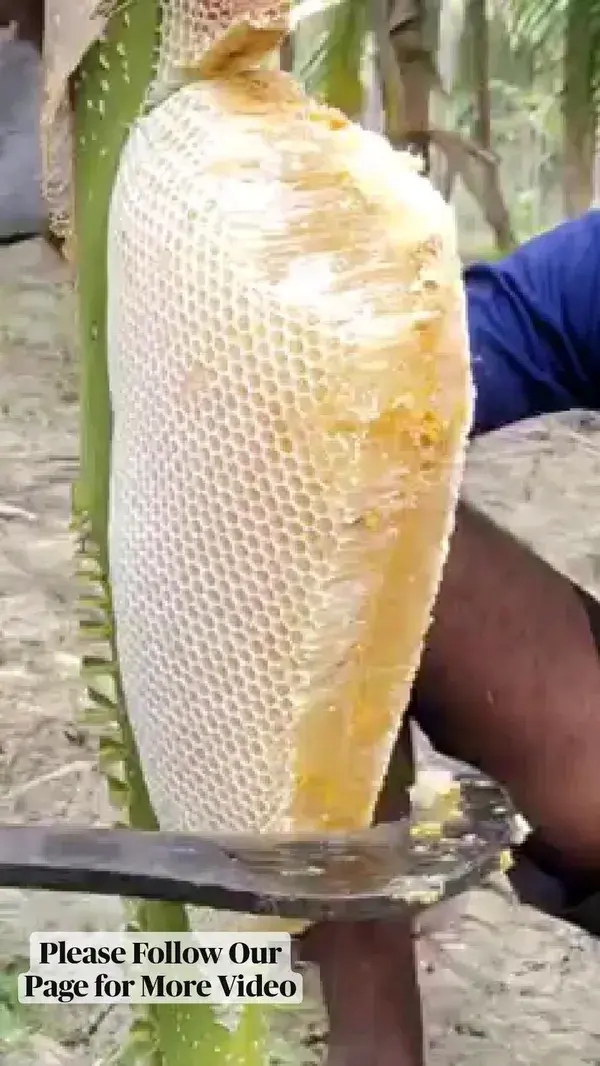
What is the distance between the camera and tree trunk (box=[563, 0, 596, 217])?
4.47 ft

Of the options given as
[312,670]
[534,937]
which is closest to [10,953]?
[534,937]

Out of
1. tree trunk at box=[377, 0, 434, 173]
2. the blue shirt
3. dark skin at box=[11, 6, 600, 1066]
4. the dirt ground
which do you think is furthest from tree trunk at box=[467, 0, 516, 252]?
dark skin at box=[11, 6, 600, 1066]

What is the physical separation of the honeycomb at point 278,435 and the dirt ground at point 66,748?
8 cm

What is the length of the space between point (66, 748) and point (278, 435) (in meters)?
0.74

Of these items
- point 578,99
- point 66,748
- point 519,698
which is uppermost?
point 578,99

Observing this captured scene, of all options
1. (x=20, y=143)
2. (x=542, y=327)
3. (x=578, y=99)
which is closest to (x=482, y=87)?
(x=578, y=99)

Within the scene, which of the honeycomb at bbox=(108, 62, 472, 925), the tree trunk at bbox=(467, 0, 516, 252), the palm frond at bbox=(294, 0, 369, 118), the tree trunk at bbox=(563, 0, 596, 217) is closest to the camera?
the honeycomb at bbox=(108, 62, 472, 925)

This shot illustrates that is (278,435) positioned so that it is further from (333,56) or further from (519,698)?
(333,56)

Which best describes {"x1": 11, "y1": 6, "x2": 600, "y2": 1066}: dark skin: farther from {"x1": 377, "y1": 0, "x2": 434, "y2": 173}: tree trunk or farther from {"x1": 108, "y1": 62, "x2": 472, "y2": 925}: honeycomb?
{"x1": 377, "y1": 0, "x2": 434, "y2": 173}: tree trunk

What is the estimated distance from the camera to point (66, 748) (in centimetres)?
102

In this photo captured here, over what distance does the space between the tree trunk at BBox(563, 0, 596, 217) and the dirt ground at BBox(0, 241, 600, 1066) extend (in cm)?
27

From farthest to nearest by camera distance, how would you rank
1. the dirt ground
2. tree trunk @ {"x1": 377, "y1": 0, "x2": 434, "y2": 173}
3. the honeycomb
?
tree trunk @ {"x1": 377, "y1": 0, "x2": 434, "y2": 173} → the dirt ground → the honeycomb

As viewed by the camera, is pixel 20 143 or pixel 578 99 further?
pixel 578 99

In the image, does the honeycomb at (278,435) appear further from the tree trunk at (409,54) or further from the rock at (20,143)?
the tree trunk at (409,54)
